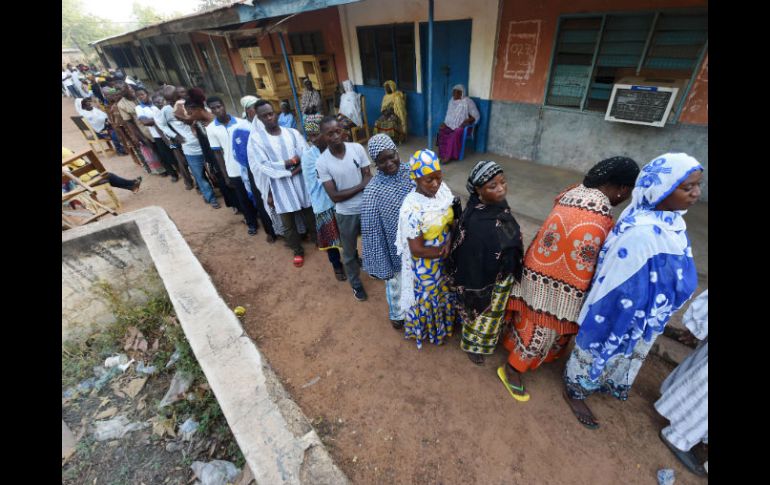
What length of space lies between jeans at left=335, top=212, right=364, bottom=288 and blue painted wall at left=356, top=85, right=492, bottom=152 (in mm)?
4403

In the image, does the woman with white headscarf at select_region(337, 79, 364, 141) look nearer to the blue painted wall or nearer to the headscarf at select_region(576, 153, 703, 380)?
the blue painted wall

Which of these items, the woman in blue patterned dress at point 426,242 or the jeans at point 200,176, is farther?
the jeans at point 200,176

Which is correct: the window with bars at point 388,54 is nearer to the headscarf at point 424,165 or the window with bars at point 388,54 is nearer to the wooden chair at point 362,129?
the wooden chair at point 362,129

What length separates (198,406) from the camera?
2625 mm

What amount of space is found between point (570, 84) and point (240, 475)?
6215 millimetres

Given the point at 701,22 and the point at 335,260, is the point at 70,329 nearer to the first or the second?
the point at 335,260

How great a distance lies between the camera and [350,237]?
9.85ft

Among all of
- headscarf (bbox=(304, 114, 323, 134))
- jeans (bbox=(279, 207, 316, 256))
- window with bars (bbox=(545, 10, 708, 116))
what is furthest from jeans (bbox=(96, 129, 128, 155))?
window with bars (bbox=(545, 10, 708, 116))

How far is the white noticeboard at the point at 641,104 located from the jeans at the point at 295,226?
14.6 ft

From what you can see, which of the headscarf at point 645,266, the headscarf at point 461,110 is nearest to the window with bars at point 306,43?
the headscarf at point 461,110

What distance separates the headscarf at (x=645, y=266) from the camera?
1427mm

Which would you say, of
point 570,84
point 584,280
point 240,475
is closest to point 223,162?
point 240,475

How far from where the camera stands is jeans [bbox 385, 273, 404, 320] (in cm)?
271
